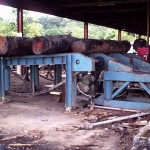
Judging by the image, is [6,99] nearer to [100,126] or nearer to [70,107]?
[70,107]

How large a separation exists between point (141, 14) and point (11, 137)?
15.3 meters

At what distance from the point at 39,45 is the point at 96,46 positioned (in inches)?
76.2

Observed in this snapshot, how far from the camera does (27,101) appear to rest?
28.0 feet

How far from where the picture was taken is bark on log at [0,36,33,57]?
7441 mm

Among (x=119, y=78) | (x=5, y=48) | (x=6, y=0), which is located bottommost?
(x=119, y=78)

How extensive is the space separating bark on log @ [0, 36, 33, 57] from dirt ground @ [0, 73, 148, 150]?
1360mm

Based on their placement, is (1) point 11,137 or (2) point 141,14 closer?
(1) point 11,137

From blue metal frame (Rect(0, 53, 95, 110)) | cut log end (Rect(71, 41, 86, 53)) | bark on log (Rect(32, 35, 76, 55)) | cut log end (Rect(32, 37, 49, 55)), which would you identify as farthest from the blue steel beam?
cut log end (Rect(32, 37, 49, 55))

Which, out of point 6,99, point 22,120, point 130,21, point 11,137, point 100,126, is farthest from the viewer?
point 130,21

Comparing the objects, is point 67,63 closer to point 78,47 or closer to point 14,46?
point 78,47

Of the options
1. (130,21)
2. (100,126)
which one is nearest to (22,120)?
(100,126)

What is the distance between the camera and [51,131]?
220 inches

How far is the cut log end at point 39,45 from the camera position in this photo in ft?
23.6

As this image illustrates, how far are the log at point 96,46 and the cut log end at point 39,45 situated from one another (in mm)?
1046
